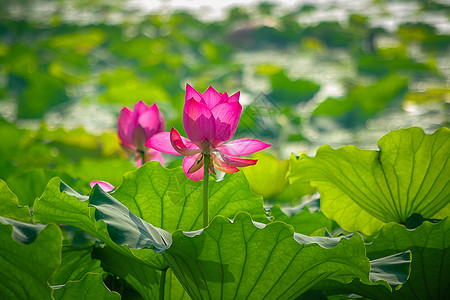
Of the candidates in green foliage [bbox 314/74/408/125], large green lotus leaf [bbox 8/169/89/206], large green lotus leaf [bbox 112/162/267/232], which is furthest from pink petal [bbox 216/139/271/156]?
green foliage [bbox 314/74/408/125]

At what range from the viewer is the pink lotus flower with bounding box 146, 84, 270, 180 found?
635 millimetres

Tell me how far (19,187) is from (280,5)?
608 centimetres

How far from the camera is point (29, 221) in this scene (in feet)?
2.11

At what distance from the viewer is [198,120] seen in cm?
64

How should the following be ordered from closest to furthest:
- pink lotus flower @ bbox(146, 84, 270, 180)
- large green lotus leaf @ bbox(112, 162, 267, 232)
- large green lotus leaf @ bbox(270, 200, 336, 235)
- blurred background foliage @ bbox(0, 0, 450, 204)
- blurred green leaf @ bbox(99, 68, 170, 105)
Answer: pink lotus flower @ bbox(146, 84, 270, 180), large green lotus leaf @ bbox(112, 162, 267, 232), large green lotus leaf @ bbox(270, 200, 336, 235), blurred background foliage @ bbox(0, 0, 450, 204), blurred green leaf @ bbox(99, 68, 170, 105)

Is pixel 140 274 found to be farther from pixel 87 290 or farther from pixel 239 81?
pixel 239 81

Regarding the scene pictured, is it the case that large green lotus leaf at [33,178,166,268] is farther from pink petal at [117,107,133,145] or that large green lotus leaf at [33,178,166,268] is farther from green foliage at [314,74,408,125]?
green foliage at [314,74,408,125]

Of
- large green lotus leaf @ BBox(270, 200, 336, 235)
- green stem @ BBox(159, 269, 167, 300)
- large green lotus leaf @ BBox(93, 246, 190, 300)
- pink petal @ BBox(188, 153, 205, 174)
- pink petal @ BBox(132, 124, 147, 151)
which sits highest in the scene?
pink petal @ BBox(188, 153, 205, 174)

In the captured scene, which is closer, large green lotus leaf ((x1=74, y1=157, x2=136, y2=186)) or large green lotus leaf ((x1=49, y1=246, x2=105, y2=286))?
large green lotus leaf ((x1=49, y1=246, x2=105, y2=286))

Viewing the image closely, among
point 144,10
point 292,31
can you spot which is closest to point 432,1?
point 292,31

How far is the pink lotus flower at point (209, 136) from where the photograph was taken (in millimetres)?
635

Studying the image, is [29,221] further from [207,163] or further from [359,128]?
[359,128]

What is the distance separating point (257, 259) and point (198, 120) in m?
0.19

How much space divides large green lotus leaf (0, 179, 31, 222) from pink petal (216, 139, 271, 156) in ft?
0.87
